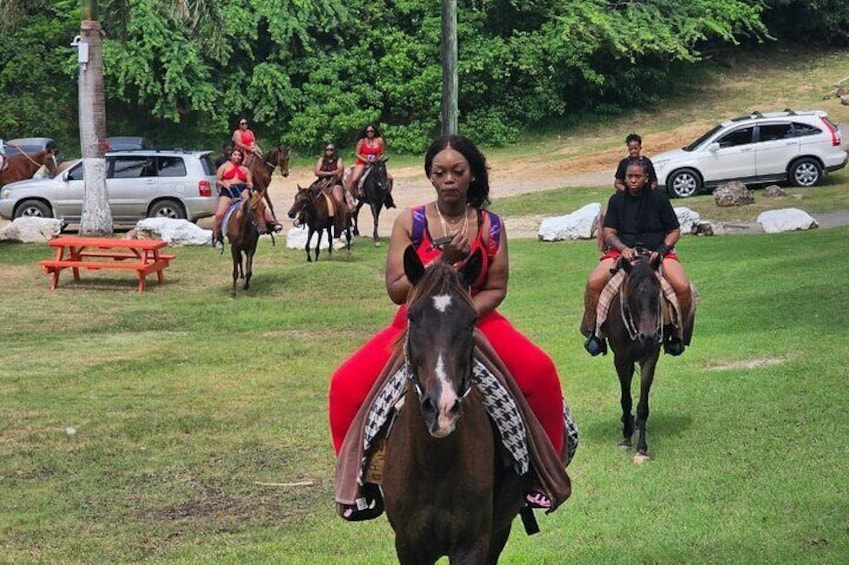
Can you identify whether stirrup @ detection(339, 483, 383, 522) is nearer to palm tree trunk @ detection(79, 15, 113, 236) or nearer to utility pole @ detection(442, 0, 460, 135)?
utility pole @ detection(442, 0, 460, 135)

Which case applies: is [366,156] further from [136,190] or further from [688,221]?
[688,221]

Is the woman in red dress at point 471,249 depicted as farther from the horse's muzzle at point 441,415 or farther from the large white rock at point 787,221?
the large white rock at point 787,221

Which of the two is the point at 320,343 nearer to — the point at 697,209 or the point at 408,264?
the point at 408,264

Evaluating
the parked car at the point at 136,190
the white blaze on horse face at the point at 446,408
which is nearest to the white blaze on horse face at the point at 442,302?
the white blaze on horse face at the point at 446,408

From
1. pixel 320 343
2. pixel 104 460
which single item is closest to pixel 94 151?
pixel 320 343

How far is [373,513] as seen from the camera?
6695 mm

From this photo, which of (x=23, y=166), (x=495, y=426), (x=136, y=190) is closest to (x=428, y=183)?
(x=136, y=190)

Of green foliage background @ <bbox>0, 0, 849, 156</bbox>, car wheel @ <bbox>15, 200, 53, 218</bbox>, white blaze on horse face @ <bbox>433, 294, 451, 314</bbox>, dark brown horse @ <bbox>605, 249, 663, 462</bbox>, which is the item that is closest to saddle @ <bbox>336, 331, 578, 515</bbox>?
white blaze on horse face @ <bbox>433, 294, 451, 314</bbox>

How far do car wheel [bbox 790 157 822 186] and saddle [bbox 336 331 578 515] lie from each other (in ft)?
98.8

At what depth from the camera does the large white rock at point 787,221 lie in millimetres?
28047

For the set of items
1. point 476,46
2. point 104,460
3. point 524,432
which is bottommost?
point 104,460

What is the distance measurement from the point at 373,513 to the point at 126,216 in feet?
89.3

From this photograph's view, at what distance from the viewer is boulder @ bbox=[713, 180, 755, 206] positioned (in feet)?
106

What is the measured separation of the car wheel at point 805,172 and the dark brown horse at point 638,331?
24.8m
